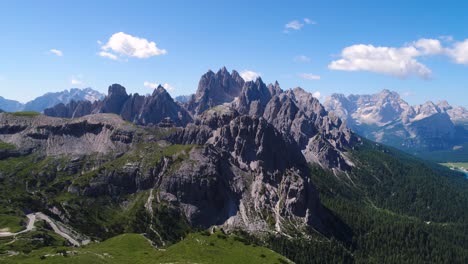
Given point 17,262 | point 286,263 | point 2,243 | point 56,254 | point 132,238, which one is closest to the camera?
point 17,262

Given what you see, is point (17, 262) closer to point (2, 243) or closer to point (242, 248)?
point (2, 243)

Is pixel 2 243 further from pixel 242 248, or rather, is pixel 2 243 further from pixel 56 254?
pixel 242 248

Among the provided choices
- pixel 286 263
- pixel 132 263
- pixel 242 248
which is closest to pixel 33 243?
pixel 132 263

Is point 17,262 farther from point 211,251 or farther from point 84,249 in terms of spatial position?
point 211,251

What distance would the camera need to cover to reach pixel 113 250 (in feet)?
499

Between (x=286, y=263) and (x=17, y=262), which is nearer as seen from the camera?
(x=17, y=262)

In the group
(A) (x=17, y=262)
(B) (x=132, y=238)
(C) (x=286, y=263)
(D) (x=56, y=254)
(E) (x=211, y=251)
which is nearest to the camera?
(A) (x=17, y=262)

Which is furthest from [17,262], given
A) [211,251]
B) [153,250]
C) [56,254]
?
[211,251]

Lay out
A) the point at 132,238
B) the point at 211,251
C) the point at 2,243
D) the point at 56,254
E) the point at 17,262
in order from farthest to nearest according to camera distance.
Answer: the point at 2,243
the point at 132,238
the point at 211,251
the point at 56,254
the point at 17,262

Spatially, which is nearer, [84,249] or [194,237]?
[84,249]

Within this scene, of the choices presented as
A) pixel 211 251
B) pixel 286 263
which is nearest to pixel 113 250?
pixel 211 251

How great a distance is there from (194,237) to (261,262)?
124 feet

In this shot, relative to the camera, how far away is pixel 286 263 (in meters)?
151

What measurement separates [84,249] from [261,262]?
6559 cm
